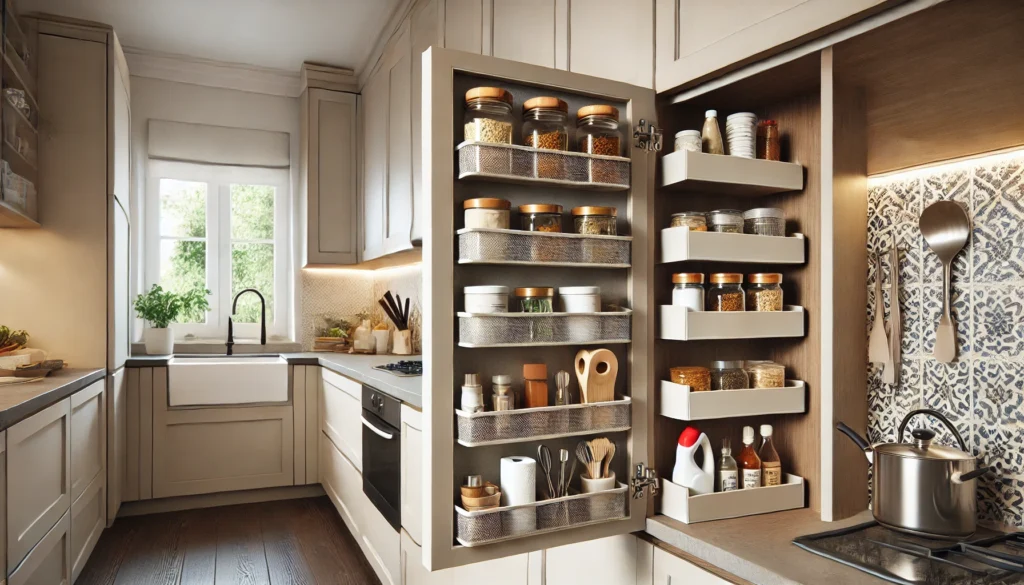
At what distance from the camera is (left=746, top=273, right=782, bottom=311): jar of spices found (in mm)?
1452

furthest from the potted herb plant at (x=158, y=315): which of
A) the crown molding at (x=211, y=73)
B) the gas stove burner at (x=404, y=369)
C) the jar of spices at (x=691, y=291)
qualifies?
the jar of spices at (x=691, y=291)

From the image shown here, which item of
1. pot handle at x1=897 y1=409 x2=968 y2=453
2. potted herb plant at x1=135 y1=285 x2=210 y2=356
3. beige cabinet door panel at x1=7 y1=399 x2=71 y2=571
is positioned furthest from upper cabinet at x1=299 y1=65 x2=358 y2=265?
pot handle at x1=897 y1=409 x2=968 y2=453

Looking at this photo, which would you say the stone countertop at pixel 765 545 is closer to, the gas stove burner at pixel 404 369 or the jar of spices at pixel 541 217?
the jar of spices at pixel 541 217

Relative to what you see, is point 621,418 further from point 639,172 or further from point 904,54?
point 904,54

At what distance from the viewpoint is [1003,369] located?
1349 millimetres

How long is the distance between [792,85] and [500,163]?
2.23 ft

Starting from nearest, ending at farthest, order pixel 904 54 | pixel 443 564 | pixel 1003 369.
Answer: pixel 904 54 → pixel 443 564 → pixel 1003 369

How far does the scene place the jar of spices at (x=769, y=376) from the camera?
1.48 metres

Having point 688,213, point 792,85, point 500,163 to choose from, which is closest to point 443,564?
point 500,163

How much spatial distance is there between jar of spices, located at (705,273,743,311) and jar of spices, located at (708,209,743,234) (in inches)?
4.1

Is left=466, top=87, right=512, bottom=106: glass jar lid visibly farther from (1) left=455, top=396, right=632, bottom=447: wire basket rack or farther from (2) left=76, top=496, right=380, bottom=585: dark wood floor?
(2) left=76, top=496, right=380, bottom=585: dark wood floor

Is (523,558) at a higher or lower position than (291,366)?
lower

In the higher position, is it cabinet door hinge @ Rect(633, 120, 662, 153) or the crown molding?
the crown molding

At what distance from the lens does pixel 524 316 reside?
1.28 metres
